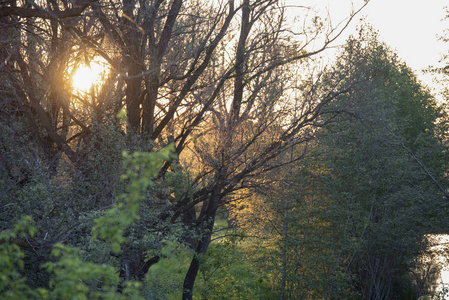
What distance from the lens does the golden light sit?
819 cm

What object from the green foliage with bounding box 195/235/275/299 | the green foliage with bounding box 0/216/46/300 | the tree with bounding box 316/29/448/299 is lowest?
the green foliage with bounding box 195/235/275/299

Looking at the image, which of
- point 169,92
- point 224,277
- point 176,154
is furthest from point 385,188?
point 176,154

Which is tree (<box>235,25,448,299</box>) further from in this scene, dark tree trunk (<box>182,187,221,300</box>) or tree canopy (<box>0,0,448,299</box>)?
dark tree trunk (<box>182,187,221,300</box>)

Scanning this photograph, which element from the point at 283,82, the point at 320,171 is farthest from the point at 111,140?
the point at 320,171

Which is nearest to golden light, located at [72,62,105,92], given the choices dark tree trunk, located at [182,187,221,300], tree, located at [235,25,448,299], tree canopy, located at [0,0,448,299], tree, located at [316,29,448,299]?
tree canopy, located at [0,0,448,299]

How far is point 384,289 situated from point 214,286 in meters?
8.22

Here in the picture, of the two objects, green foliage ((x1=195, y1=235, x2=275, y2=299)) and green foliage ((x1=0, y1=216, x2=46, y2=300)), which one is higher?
green foliage ((x1=0, y1=216, x2=46, y2=300))

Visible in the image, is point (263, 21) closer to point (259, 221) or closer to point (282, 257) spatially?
point (259, 221)

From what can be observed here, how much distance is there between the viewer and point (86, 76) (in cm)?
833

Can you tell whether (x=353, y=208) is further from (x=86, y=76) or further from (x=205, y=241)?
(x=86, y=76)

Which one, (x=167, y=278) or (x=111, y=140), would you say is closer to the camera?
(x=111, y=140)

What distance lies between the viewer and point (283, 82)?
927 centimetres

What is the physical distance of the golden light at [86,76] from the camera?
26.9ft

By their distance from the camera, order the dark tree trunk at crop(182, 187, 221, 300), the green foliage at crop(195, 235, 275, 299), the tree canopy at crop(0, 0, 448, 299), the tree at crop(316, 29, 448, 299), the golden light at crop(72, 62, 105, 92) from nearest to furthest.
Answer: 1. the tree canopy at crop(0, 0, 448, 299)
2. the golden light at crop(72, 62, 105, 92)
3. the dark tree trunk at crop(182, 187, 221, 300)
4. the green foliage at crop(195, 235, 275, 299)
5. the tree at crop(316, 29, 448, 299)
